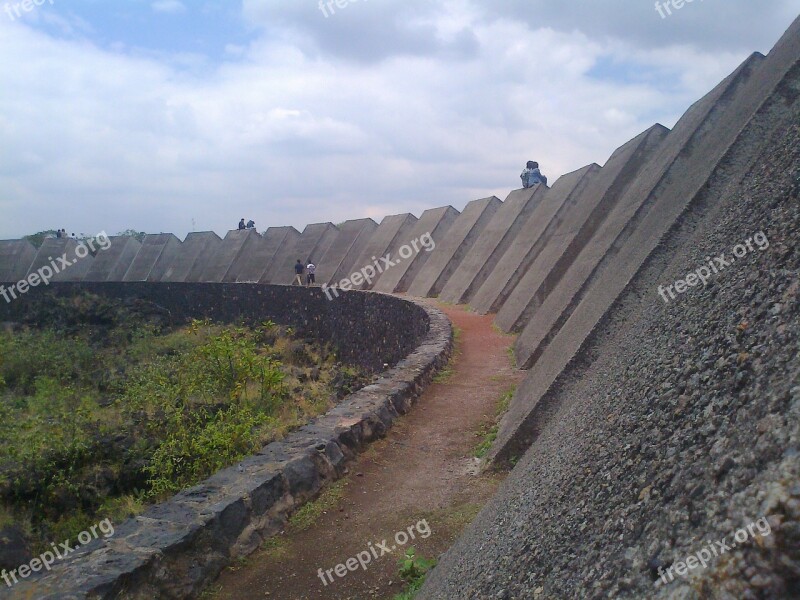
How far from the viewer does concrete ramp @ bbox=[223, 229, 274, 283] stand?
24.2m

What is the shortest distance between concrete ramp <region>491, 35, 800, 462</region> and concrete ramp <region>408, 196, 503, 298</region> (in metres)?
9.24

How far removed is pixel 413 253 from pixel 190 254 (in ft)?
41.5

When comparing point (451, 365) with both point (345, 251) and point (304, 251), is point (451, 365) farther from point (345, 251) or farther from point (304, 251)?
point (304, 251)

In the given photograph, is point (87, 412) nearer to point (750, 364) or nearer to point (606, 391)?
point (606, 391)

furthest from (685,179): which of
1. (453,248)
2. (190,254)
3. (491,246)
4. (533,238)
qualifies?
(190,254)

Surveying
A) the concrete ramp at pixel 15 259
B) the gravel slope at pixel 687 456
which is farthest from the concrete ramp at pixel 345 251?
the gravel slope at pixel 687 456

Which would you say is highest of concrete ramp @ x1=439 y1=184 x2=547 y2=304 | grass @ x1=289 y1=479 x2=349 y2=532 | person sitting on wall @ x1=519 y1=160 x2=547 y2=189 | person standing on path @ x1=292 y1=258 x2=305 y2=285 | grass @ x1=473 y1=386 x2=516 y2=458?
person sitting on wall @ x1=519 y1=160 x2=547 y2=189

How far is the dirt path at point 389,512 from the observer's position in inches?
143

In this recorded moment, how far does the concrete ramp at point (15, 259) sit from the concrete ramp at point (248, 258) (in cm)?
1022

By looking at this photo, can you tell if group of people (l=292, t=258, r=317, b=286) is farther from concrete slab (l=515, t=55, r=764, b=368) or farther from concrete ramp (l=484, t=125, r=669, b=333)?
concrete slab (l=515, t=55, r=764, b=368)

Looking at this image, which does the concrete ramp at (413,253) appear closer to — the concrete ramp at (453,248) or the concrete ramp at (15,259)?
the concrete ramp at (453,248)

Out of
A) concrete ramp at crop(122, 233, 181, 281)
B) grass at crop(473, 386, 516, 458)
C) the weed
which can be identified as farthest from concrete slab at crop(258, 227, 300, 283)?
the weed

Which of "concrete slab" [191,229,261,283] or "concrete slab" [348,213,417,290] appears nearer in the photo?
"concrete slab" [348,213,417,290]

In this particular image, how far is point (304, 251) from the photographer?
23422 millimetres
